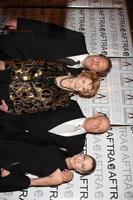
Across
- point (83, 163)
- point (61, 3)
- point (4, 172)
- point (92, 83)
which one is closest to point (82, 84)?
point (92, 83)

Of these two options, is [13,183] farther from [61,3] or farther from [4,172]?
[61,3]

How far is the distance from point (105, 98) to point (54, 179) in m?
0.78

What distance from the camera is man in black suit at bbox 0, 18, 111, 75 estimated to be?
2014 mm

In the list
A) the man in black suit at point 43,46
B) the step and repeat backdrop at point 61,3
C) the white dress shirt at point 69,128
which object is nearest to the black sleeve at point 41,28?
the man in black suit at point 43,46

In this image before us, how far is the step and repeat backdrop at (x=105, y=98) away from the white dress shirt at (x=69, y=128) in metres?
0.30

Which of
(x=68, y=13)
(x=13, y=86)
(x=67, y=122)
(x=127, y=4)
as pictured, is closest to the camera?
(x=13, y=86)

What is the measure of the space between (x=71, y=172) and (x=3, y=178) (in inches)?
16.3

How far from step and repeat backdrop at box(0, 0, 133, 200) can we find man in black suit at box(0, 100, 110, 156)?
304 millimetres

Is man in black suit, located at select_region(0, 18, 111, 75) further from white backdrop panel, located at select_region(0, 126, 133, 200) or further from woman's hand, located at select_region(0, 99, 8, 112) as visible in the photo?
white backdrop panel, located at select_region(0, 126, 133, 200)

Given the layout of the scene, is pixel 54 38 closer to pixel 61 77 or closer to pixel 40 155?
pixel 61 77

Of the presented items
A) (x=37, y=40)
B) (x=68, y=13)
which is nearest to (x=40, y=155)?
(x=37, y=40)

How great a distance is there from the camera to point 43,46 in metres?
2.06

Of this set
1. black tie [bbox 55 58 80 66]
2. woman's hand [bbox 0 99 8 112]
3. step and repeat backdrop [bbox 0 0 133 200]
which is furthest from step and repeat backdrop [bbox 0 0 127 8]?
woman's hand [bbox 0 99 8 112]

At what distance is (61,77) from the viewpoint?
6.18 feet
